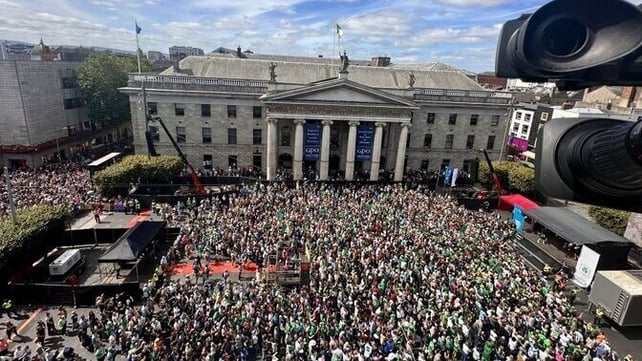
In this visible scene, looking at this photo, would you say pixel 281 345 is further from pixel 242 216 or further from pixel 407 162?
pixel 407 162

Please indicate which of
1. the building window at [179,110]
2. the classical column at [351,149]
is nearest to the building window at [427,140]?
the classical column at [351,149]

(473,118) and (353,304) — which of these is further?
(473,118)

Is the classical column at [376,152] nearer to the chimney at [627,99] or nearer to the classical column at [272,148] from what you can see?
the classical column at [272,148]

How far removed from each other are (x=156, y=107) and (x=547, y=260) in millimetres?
43875

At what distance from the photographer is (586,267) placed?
81.4ft

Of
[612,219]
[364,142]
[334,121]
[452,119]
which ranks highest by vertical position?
[452,119]

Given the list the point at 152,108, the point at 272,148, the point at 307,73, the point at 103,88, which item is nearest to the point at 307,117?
the point at 272,148

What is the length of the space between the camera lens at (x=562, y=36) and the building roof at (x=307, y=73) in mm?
49112

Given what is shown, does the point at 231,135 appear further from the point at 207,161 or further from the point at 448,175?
the point at 448,175

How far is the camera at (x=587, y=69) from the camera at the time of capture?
8.07ft

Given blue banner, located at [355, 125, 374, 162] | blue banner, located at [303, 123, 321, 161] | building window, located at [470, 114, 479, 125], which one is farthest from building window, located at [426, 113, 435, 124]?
blue banner, located at [303, 123, 321, 161]

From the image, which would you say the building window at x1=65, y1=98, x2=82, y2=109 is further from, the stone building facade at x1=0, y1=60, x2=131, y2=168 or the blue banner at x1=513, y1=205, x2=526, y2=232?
the blue banner at x1=513, y1=205, x2=526, y2=232

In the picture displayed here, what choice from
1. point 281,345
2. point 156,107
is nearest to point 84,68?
point 156,107

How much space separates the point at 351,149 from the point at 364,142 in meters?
1.90
